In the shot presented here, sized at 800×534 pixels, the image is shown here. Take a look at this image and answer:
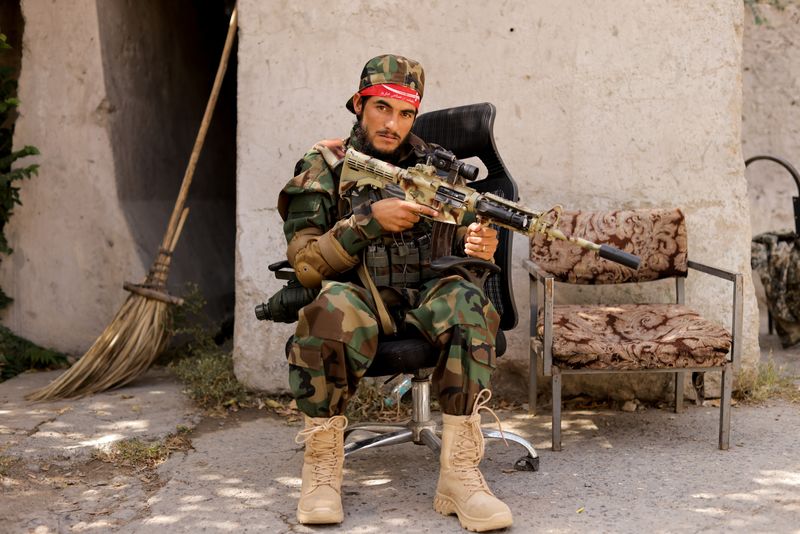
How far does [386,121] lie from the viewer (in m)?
3.12

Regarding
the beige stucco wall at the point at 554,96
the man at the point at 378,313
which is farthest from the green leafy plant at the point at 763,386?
the man at the point at 378,313

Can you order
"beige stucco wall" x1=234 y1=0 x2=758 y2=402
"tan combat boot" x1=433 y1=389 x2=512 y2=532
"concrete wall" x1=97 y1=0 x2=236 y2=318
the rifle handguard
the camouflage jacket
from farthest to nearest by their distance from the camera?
"concrete wall" x1=97 y1=0 x2=236 y2=318 → "beige stucco wall" x1=234 y1=0 x2=758 y2=402 → the camouflage jacket → "tan combat boot" x1=433 y1=389 x2=512 y2=532 → the rifle handguard

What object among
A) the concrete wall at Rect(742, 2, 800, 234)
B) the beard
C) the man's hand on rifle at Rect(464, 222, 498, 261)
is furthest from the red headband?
the concrete wall at Rect(742, 2, 800, 234)

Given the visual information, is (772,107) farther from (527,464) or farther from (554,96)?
(527,464)

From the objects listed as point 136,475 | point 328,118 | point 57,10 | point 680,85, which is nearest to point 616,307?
point 680,85

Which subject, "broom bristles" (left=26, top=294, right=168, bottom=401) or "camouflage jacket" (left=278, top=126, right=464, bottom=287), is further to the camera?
"broom bristles" (left=26, top=294, right=168, bottom=401)

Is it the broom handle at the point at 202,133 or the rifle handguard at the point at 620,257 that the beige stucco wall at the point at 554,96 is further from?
the rifle handguard at the point at 620,257

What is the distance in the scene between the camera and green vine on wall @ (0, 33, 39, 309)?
486 cm

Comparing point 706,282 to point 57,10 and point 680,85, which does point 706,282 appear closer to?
point 680,85

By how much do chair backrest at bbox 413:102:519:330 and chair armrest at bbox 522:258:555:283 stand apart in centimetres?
30

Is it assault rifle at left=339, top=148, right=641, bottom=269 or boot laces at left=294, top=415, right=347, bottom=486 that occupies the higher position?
assault rifle at left=339, top=148, right=641, bottom=269

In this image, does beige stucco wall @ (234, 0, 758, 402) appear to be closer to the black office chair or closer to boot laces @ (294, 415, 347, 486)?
the black office chair

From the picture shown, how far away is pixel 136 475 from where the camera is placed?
345cm

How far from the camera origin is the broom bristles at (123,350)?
14.6 feet
